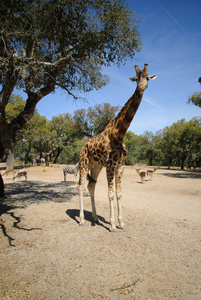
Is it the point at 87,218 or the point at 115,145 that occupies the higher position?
the point at 115,145

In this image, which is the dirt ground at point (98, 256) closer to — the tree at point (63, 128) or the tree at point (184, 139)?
the tree at point (184, 139)

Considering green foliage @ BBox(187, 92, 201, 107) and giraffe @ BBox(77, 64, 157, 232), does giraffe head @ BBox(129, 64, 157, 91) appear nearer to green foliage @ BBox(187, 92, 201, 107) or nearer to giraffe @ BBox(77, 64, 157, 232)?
giraffe @ BBox(77, 64, 157, 232)

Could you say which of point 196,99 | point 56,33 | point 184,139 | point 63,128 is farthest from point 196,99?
point 63,128

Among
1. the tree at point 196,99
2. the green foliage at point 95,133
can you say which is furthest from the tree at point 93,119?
the tree at point 196,99

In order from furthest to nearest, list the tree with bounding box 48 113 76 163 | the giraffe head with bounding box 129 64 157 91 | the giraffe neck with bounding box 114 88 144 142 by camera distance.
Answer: the tree with bounding box 48 113 76 163 < the giraffe neck with bounding box 114 88 144 142 < the giraffe head with bounding box 129 64 157 91

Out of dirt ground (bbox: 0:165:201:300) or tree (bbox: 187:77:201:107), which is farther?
tree (bbox: 187:77:201:107)

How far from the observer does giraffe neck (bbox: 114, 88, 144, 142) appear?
4.64 metres

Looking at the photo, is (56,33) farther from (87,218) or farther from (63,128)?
(63,128)

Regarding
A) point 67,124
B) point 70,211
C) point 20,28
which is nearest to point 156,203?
point 70,211

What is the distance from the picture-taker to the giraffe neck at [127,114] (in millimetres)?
4637

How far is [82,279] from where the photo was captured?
311 cm

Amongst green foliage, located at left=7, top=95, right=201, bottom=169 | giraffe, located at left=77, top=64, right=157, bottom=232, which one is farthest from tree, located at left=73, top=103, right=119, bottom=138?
giraffe, located at left=77, top=64, right=157, bottom=232

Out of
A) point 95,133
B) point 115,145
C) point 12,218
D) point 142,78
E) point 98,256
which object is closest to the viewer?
point 98,256

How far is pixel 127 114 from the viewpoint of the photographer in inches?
189
